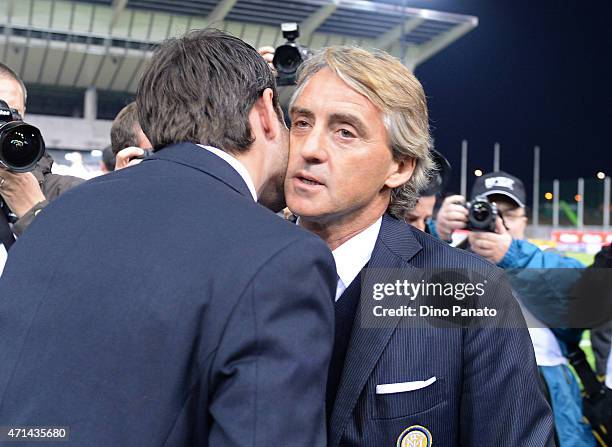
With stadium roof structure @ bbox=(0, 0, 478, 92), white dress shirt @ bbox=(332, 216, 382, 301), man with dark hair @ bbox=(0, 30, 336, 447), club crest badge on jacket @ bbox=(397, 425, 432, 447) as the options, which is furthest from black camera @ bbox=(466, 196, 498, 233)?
stadium roof structure @ bbox=(0, 0, 478, 92)

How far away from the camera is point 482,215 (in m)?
3.13

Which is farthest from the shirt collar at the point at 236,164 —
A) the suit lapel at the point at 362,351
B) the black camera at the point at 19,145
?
the black camera at the point at 19,145

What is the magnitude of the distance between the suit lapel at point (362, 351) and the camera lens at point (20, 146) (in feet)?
4.48

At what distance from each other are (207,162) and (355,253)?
0.62m

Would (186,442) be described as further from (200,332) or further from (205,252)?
(205,252)

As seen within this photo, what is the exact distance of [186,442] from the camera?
1170mm

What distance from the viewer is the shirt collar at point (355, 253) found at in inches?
70.2

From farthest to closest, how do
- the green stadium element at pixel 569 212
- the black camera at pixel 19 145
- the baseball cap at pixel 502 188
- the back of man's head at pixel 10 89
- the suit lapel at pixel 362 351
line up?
the green stadium element at pixel 569 212 < the baseball cap at pixel 502 188 < the back of man's head at pixel 10 89 < the black camera at pixel 19 145 < the suit lapel at pixel 362 351

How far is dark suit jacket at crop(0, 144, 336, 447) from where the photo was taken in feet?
3.66

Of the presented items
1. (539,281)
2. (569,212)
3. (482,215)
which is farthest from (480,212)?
(569,212)

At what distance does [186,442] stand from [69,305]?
31 centimetres

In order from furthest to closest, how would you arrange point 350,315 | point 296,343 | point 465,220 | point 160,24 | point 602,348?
point 160,24
point 602,348
point 465,220
point 350,315
point 296,343

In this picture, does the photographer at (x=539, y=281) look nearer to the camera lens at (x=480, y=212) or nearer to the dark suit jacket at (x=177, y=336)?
the camera lens at (x=480, y=212)

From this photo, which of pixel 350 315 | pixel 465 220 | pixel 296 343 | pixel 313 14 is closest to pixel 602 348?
pixel 465 220
